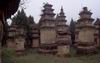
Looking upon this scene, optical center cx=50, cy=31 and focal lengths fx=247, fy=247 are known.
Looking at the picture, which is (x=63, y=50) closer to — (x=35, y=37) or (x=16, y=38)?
(x=16, y=38)

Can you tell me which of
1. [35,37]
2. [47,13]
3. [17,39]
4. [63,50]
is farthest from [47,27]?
[35,37]

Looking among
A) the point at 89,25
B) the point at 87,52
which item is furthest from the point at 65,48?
the point at 89,25

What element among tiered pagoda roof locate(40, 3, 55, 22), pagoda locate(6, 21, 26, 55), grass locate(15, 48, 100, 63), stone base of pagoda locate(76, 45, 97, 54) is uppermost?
tiered pagoda roof locate(40, 3, 55, 22)

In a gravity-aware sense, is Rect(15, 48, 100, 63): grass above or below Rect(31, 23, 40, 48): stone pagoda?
below

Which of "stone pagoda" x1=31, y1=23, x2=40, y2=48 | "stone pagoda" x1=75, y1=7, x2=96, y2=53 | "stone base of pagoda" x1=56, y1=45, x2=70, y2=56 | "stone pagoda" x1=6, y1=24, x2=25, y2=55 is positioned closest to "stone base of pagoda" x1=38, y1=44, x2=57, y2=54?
"stone base of pagoda" x1=56, y1=45, x2=70, y2=56

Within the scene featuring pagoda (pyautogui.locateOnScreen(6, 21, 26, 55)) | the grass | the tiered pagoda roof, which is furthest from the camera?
the tiered pagoda roof

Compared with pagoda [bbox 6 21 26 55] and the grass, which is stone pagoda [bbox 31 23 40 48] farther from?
the grass

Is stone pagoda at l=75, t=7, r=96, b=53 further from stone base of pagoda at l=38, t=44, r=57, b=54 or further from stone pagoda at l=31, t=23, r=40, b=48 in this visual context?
Result: stone pagoda at l=31, t=23, r=40, b=48

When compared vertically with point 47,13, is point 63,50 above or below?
below

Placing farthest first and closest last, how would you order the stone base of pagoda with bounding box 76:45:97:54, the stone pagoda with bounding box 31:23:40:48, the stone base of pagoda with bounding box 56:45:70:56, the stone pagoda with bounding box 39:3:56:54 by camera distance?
the stone pagoda with bounding box 31:23:40:48 < the stone pagoda with bounding box 39:3:56:54 < the stone base of pagoda with bounding box 76:45:97:54 < the stone base of pagoda with bounding box 56:45:70:56

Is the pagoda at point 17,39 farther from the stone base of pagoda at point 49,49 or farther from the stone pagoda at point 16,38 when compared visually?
the stone base of pagoda at point 49,49

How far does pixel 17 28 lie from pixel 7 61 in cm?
1054

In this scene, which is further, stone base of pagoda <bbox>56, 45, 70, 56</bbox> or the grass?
stone base of pagoda <bbox>56, 45, 70, 56</bbox>

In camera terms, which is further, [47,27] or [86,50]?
[47,27]
